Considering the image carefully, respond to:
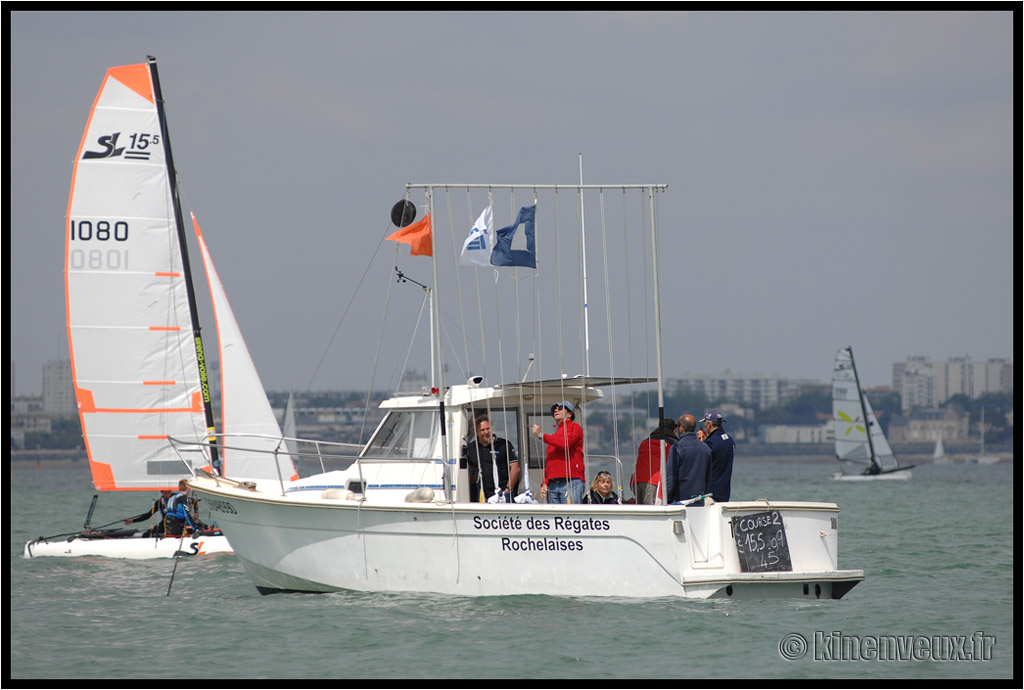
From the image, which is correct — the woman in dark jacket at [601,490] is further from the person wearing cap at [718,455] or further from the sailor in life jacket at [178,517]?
the sailor in life jacket at [178,517]


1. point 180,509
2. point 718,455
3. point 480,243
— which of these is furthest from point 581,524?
point 180,509

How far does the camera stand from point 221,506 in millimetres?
14453

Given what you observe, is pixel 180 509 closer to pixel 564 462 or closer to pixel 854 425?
pixel 564 462

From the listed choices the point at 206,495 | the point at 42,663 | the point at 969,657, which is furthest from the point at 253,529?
the point at 969,657

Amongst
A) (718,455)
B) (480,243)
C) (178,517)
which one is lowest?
(178,517)

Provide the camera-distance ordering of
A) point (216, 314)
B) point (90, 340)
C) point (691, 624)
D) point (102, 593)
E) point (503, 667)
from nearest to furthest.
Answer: point (503, 667) < point (691, 624) < point (102, 593) < point (90, 340) < point (216, 314)

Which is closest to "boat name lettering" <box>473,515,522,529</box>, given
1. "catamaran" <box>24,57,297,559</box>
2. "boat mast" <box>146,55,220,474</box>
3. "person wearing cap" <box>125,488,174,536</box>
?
"person wearing cap" <box>125,488,174,536</box>

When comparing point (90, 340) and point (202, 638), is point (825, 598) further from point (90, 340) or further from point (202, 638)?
point (90, 340)

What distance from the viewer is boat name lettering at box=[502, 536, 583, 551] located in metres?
12.6

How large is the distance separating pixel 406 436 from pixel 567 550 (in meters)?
2.77

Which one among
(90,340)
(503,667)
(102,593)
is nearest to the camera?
(503,667)

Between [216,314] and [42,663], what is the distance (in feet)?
43.9

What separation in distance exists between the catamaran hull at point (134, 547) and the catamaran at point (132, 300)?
3.96ft

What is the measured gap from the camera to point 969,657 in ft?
36.6
